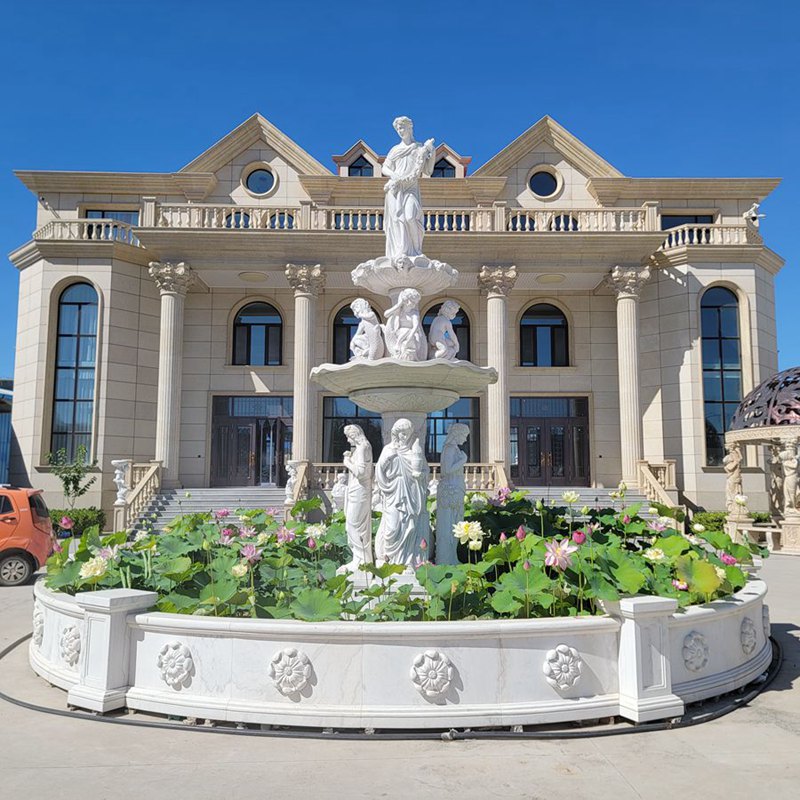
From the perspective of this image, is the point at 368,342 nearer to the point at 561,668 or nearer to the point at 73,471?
the point at 561,668

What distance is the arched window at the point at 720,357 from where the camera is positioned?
2373 cm

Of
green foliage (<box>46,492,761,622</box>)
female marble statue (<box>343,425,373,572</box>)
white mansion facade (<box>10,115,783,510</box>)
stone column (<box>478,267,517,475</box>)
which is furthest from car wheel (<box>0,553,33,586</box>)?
stone column (<box>478,267,517,475</box>)

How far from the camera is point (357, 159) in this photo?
28297 mm

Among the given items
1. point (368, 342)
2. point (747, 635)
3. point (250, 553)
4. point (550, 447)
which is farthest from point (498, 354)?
point (250, 553)

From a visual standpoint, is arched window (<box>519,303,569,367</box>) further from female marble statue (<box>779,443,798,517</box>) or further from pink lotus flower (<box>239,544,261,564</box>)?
pink lotus flower (<box>239,544,261,564</box>)

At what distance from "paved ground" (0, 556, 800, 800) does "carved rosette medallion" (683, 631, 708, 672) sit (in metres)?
0.44

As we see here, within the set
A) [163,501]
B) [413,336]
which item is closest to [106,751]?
[413,336]

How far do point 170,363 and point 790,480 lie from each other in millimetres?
19183

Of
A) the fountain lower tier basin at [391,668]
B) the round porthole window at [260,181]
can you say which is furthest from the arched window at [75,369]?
the fountain lower tier basin at [391,668]

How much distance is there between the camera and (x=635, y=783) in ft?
13.5

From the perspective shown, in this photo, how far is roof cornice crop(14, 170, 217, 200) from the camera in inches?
1027

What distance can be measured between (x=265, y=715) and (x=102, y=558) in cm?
269

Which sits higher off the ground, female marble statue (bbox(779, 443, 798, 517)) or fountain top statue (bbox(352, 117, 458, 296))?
fountain top statue (bbox(352, 117, 458, 296))

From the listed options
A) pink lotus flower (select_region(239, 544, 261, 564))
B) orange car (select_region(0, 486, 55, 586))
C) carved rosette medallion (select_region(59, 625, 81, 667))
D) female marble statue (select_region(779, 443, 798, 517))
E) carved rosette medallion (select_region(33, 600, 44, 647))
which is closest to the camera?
carved rosette medallion (select_region(59, 625, 81, 667))
